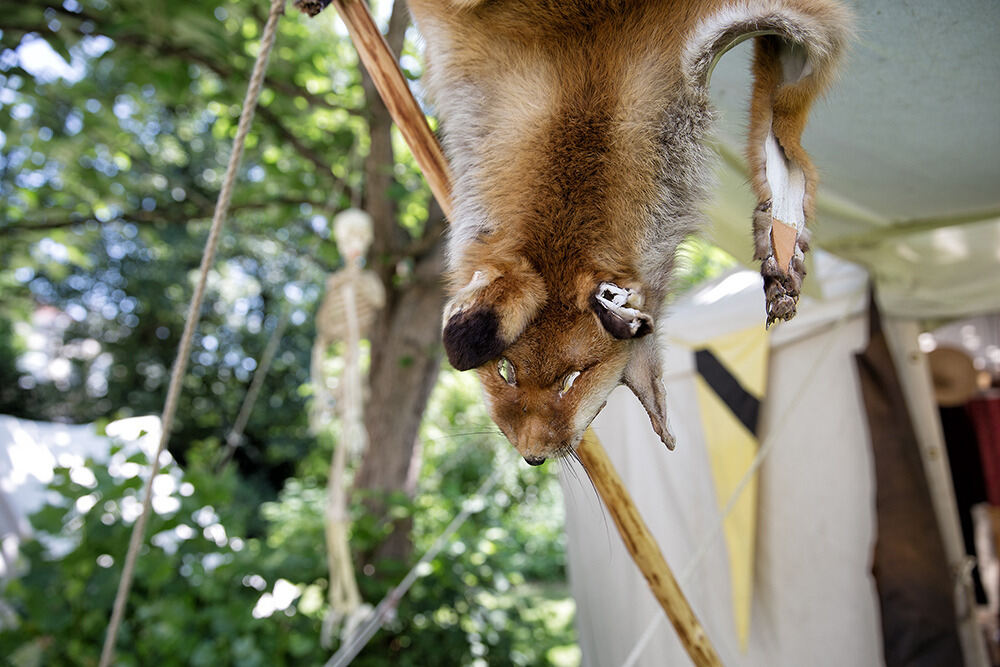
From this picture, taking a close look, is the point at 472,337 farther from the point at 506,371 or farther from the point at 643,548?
the point at 643,548

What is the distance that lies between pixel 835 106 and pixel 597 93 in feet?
2.59

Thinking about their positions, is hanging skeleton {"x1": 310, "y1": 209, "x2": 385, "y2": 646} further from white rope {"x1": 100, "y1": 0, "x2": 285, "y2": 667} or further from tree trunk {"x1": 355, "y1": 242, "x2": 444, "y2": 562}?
tree trunk {"x1": 355, "y1": 242, "x2": 444, "y2": 562}

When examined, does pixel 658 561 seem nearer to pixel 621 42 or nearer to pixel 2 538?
pixel 621 42

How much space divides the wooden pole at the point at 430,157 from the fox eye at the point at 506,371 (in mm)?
258

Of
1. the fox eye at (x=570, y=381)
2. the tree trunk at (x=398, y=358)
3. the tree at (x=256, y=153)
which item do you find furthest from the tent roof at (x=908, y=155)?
the tree trunk at (x=398, y=358)

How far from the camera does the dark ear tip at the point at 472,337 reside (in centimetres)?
60

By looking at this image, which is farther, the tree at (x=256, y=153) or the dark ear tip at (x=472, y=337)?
the tree at (x=256, y=153)

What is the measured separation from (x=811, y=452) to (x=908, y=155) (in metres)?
1.25

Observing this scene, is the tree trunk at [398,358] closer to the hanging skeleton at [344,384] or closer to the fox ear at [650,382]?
the hanging skeleton at [344,384]

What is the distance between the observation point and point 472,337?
0.60 metres

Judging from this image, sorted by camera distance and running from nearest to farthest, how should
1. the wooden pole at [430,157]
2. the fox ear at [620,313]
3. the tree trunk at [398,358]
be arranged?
the fox ear at [620,313]
the wooden pole at [430,157]
the tree trunk at [398,358]

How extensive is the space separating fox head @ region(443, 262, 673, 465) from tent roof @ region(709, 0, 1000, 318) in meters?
0.34

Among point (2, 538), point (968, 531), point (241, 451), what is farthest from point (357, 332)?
point (241, 451)

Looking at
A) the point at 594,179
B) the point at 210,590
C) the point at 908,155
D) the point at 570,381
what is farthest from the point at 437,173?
the point at 210,590
